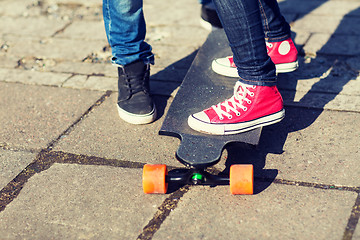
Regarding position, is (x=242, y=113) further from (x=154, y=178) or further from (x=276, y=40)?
(x=276, y=40)

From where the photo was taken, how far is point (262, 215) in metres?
1.82

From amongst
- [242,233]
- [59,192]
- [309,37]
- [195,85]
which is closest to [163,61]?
[195,85]

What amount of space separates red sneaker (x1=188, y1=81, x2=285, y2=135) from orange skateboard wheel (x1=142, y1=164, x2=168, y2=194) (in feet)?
1.06

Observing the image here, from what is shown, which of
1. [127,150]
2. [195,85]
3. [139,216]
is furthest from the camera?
[195,85]

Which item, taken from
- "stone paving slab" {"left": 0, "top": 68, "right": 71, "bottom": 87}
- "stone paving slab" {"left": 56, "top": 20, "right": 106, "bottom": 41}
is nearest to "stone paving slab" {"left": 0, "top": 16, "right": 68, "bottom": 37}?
"stone paving slab" {"left": 56, "top": 20, "right": 106, "bottom": 41}

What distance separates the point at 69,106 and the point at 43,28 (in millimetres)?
1390

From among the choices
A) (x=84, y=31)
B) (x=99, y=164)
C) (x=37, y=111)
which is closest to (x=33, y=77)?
(x=37, y=111)

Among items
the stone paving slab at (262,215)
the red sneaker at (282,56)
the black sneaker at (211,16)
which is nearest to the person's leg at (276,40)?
the red sneaker at (282,56)

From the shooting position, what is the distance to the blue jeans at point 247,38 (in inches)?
76.3

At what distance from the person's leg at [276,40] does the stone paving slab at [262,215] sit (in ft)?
2.73

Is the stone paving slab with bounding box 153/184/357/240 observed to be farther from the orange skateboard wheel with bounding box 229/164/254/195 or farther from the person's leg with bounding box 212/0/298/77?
the person's leg with bounding box 212/0/298/77

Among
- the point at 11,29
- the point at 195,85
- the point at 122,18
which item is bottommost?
the point at 11,29

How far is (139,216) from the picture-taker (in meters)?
1.87

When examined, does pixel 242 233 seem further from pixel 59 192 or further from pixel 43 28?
pixel 43 28
